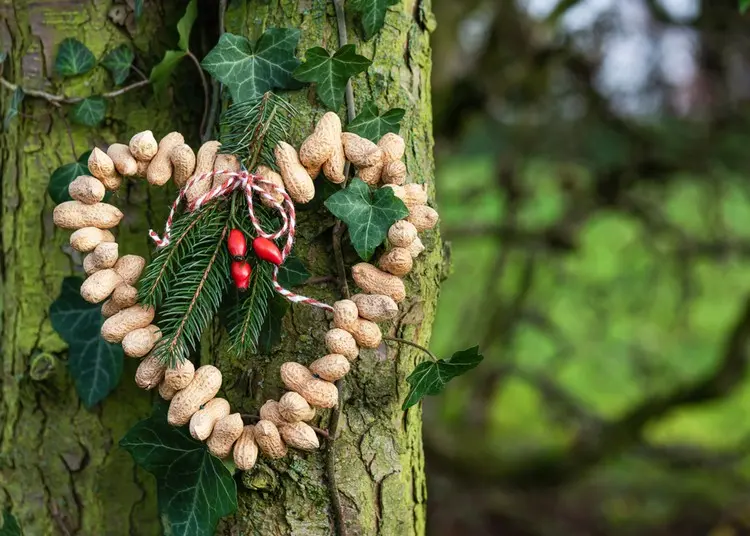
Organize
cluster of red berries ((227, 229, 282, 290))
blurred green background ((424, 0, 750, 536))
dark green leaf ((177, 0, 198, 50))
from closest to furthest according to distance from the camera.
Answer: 1. cluster of red berries ((227, 229, 282, 290))
2. dark green leaf ((177, 0, 198, 50))
3. blurred green background ((424, 0, 750, 536))

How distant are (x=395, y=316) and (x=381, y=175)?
0.15m

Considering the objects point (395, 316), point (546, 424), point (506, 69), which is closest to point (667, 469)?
point (546, 424)

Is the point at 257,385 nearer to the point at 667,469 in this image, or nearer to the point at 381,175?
the point at 381,175

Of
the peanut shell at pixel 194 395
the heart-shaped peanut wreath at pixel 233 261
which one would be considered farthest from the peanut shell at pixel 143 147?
the peanut shell at pixel 194 395

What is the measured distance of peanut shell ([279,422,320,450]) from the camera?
77 cm

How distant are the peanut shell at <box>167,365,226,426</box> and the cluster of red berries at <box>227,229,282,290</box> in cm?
10

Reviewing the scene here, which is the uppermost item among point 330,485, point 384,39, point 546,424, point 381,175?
point 384,39

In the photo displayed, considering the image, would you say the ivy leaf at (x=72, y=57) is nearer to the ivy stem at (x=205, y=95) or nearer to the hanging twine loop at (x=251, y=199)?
the ivy stem at (x=205, y=95)

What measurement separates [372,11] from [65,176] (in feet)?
1.35

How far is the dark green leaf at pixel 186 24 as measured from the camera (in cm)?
88

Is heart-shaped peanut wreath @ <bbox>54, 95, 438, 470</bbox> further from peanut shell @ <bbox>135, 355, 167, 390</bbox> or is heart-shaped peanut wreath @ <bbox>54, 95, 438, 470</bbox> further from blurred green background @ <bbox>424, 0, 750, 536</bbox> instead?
blurred green background @ <bbox>424, 0, 750, 536</bbox>

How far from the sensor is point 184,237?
78 cm

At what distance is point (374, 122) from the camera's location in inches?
32.2

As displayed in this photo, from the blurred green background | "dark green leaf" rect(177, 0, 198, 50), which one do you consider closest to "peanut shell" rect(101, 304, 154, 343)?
"dark green leaf" rect(177, 0, 198, 50)
